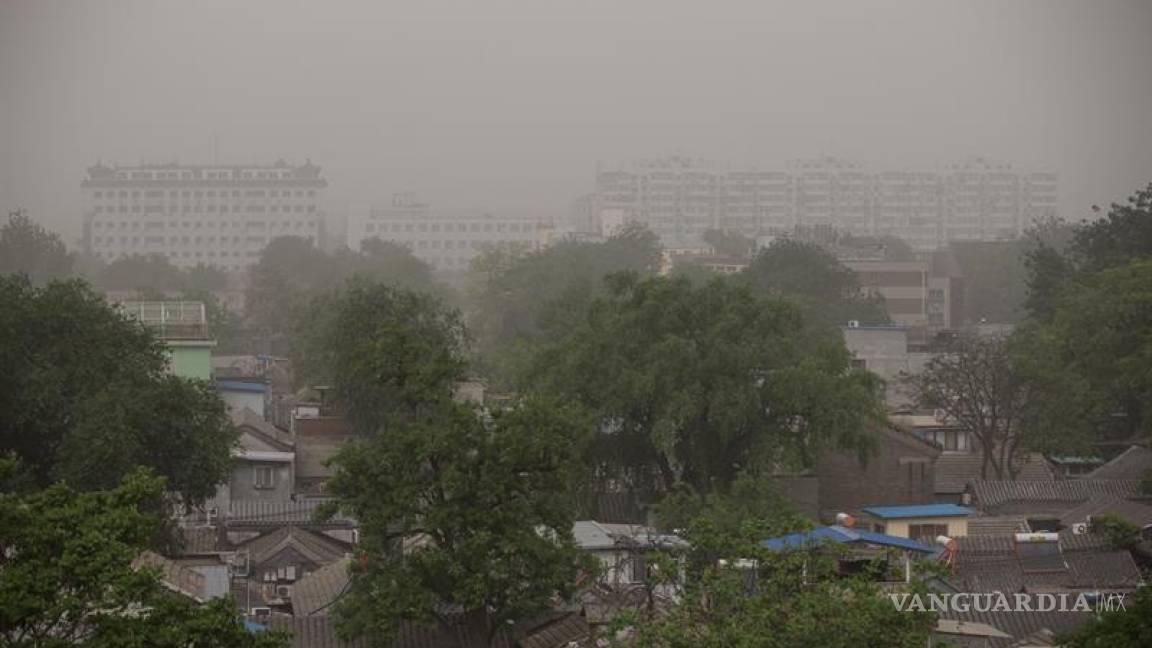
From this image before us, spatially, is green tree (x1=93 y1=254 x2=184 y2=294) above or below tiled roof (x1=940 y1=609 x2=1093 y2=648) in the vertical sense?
above

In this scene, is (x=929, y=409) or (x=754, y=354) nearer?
(x=754, y=354)

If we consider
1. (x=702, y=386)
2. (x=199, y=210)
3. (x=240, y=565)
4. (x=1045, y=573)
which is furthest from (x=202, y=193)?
(x=1045, y=573)

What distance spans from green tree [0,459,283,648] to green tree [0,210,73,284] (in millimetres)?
48141

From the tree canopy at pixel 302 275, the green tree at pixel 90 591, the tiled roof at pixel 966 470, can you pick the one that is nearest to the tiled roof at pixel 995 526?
→ the tiled roof at pixel 966 470

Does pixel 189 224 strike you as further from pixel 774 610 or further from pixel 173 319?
pixel 774 610

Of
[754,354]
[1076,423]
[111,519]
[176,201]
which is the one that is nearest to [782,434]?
[754,354]

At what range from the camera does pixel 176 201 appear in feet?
352

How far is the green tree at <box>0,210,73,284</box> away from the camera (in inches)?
2279

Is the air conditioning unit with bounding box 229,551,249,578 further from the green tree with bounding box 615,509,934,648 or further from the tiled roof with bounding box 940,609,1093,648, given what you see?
the green tree with bounding box 615,509,934,648

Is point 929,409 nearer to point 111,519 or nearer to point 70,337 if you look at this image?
point 70,337

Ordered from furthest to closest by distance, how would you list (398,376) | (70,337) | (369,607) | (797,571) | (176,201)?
(176,201), (70,337), (398,376), (369,607), (797,571)

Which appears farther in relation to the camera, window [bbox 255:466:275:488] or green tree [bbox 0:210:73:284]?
green tree [bbox 0:210:73:284]

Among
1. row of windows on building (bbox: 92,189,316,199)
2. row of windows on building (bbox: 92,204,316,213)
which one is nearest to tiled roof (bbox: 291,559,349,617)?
row of windows on building (bbox: 92,204,316,213)

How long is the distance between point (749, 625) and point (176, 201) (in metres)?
98.8
